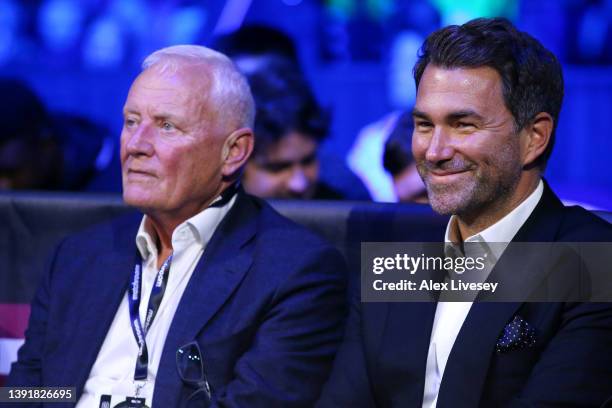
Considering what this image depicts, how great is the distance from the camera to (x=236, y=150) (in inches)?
106

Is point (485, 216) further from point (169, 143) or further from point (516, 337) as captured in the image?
point (169, 143)

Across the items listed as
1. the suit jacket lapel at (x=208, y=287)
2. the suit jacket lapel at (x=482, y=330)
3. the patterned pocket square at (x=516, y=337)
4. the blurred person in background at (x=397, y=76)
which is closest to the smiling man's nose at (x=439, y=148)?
the suit jacket lapel at (x=482, y=330)

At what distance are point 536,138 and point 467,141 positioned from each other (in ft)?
0.56

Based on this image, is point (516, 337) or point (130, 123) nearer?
point (516, 337)

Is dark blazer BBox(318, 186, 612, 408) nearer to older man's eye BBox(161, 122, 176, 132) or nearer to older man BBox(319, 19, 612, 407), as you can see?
older man BBox(319, 19, 612, 407)

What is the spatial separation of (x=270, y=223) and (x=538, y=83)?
2.77 feet

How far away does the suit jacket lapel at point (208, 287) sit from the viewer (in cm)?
236

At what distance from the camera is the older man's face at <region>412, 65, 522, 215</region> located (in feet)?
7.00

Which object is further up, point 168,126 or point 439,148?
point 168,126

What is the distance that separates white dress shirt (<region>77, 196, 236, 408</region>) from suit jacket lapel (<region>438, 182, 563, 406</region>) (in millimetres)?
780

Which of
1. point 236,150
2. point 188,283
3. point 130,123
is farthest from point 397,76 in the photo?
point 188,283

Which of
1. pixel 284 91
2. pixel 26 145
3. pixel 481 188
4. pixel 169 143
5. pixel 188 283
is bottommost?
pixel 188 283

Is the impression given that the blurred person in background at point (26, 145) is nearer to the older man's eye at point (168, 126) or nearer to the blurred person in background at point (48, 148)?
the blurred person in background at point (48, 148)

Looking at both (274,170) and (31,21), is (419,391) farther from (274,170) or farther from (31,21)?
(31,21)
